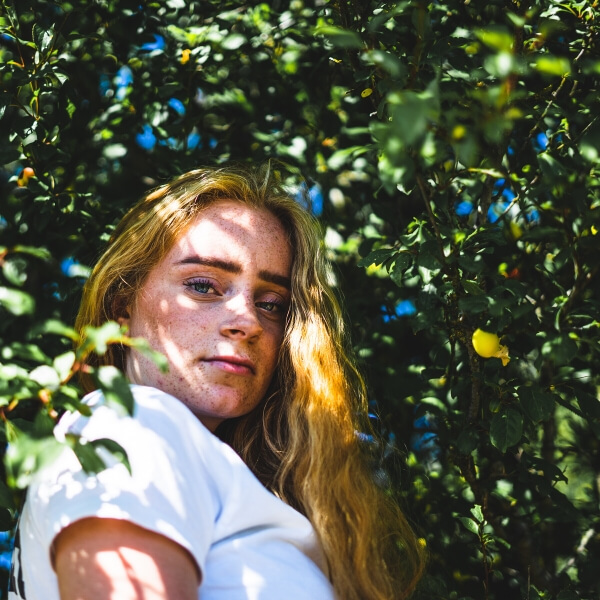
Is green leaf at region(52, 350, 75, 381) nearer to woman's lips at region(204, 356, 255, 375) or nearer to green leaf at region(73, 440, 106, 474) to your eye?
green leaf at region(73, 440, 106, 474)

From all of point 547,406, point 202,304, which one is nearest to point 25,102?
point 202,304

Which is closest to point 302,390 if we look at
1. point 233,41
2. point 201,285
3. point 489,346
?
point 201,285

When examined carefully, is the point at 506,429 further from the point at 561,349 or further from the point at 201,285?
the point at 201,285

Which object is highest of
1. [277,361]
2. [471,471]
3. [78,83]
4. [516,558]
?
[78,83]

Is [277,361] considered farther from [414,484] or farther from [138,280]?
[414,484]

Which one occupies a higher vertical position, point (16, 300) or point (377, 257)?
point (16, 300)

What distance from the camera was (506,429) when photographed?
5.84 ft

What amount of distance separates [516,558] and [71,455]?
63.0 inches

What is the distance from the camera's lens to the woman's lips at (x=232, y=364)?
1.81 meters

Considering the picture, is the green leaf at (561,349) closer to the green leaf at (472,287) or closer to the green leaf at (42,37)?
the green leaf at (472,287)

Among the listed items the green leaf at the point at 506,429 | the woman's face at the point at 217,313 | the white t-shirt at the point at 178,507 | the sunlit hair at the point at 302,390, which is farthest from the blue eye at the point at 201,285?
the green leaf at the point at 506,429

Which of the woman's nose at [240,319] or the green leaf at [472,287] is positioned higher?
the green leaf at [472,287]

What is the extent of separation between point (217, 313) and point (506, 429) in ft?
2.35

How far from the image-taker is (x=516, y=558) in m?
2.41
